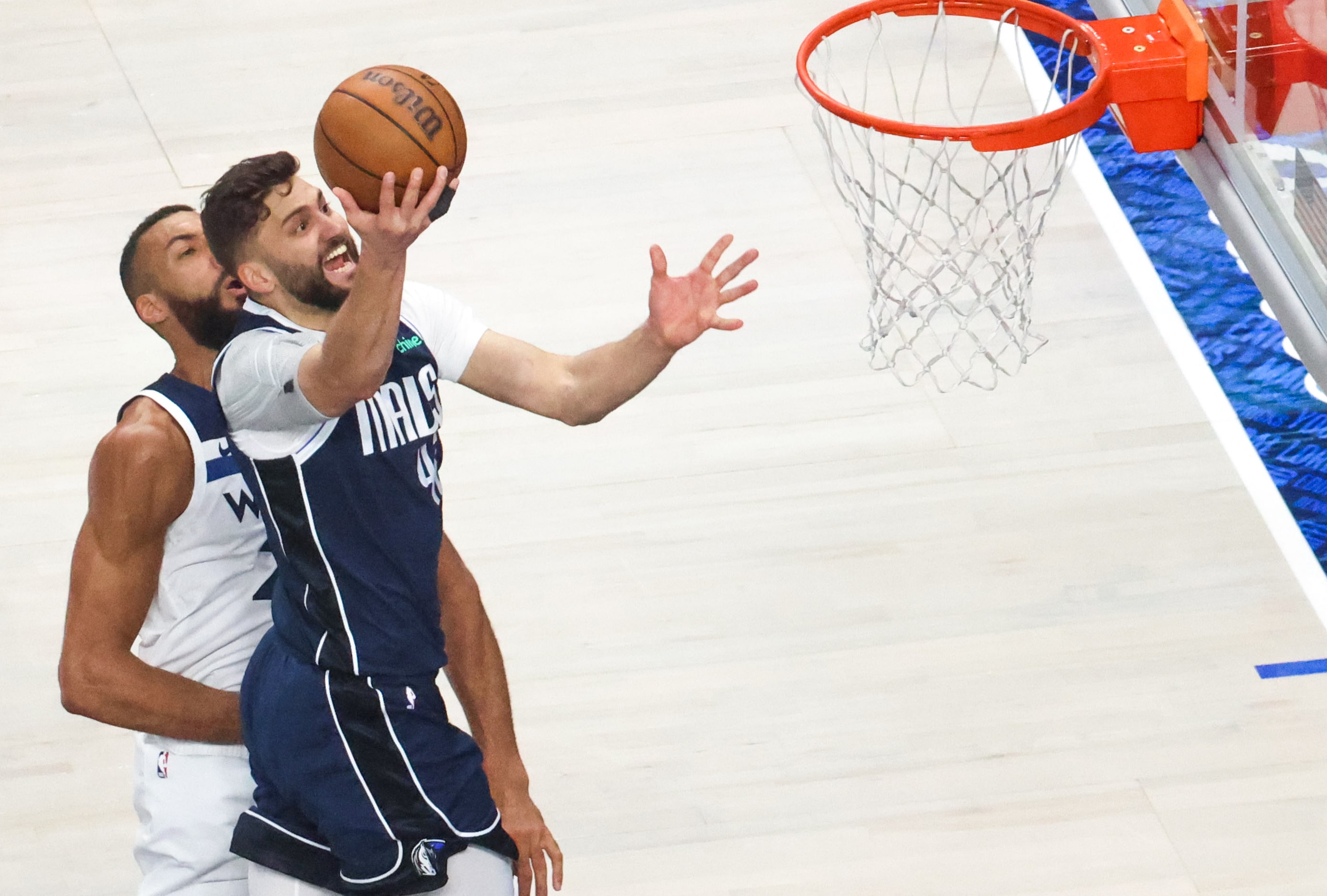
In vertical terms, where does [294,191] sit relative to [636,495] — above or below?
above

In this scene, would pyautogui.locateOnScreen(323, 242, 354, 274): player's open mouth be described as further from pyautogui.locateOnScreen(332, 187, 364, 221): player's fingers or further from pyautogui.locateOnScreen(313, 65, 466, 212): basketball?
pyautogui.locateOnScreen(332, 187, 364, 221): player's fingers

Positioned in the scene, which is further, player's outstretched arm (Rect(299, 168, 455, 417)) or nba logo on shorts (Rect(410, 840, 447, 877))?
nba logo on shorts (Rect(410, 840, 447, 877))

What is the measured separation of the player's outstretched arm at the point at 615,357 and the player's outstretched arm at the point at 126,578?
49 cm

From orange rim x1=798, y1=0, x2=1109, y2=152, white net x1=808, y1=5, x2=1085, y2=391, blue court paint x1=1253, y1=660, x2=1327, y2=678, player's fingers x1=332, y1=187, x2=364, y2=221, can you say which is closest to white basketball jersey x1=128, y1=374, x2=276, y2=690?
player's fingers x1=332, y1=187, x2=364, y2=221

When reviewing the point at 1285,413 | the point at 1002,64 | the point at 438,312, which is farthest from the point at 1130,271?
the point at 438,312

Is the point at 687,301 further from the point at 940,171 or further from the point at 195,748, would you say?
the point at 940,171

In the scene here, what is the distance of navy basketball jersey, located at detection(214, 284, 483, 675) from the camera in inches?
92.7

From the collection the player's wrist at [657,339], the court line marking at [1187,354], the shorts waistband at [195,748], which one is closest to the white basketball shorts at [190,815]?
the shorts waistband at [195,748]

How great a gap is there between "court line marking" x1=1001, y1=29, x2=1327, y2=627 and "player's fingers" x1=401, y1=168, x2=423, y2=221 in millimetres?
1828

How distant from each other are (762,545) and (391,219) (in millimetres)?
2360

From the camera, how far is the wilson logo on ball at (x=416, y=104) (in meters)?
2.29

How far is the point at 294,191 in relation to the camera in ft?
7.98

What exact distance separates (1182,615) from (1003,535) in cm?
48

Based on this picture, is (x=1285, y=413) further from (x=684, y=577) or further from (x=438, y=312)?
(x=438, y=312)
